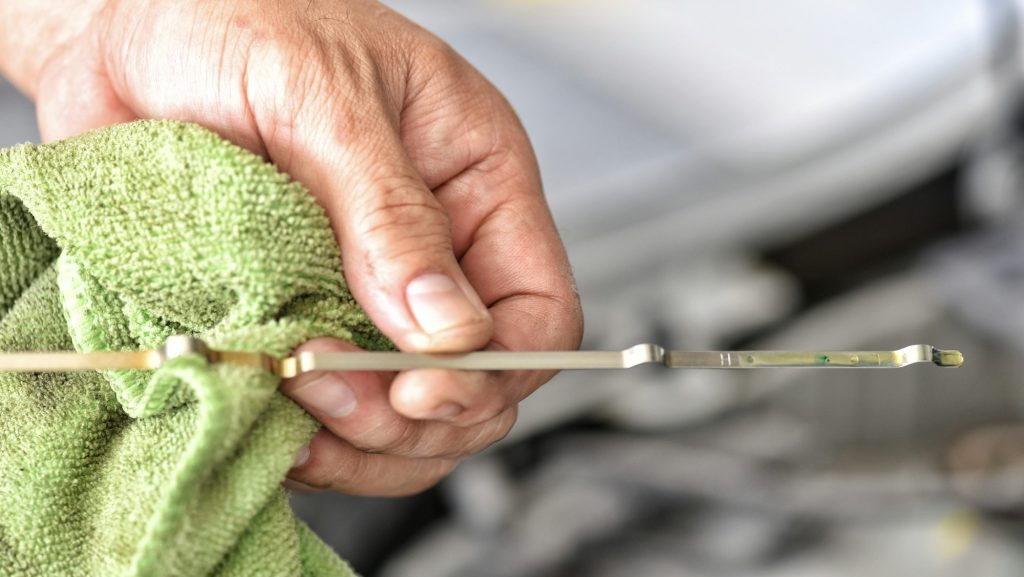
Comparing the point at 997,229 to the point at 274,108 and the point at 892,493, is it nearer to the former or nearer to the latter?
the point at 892,493

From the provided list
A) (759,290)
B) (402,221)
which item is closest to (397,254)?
(402,221)

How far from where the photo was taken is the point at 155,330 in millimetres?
331

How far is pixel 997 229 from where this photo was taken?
1.04m

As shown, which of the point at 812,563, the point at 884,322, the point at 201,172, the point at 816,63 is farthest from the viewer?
the point at 884,322

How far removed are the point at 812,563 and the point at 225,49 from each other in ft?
2.30

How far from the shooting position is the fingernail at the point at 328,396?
326 mm

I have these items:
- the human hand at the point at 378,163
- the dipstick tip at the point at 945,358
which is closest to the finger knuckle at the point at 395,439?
the human hand at the point at 378,163

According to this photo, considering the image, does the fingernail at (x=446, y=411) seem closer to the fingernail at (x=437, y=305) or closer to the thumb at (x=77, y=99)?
the fingernail at (x=437, y=305)

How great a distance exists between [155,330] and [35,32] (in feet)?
0.88

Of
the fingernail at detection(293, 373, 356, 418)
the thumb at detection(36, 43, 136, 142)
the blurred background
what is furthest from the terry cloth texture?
the blurred background

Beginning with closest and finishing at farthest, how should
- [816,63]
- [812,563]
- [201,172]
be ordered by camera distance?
1. [201,172]
2. [812,563]
3. [816,63]

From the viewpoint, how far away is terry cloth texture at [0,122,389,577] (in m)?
0.30

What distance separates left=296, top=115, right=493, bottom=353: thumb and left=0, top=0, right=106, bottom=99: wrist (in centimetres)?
21

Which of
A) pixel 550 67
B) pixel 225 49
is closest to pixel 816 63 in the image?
pixel 550 67
